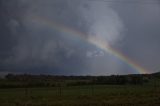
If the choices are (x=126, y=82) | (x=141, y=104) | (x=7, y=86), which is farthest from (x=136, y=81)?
(x=141, y=104)

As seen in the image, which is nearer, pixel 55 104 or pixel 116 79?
pixel 55 104

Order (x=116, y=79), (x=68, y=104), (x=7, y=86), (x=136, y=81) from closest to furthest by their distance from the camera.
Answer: (x=68, y=104)
(x=7, y=86)
(x=136, y=81)
(x=116, y=79)

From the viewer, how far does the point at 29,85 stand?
297 feet

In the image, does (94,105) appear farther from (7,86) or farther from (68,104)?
(7,86)

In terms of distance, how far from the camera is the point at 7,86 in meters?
88.9

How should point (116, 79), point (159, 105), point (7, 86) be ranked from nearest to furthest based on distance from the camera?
point (159, 105) < point (7, 86) < point (116, 79)

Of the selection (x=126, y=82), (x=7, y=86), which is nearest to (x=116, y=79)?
(x=126, y=82)

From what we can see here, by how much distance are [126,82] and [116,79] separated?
567 cm

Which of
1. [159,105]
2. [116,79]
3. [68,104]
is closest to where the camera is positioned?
[159,105]

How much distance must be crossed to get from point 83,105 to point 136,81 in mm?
73224

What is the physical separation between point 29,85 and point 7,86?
648 centimetres

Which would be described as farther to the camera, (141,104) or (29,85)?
(29,85)

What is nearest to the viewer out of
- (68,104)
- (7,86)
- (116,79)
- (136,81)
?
(68,104)

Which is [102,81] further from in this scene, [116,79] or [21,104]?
[21,104]
